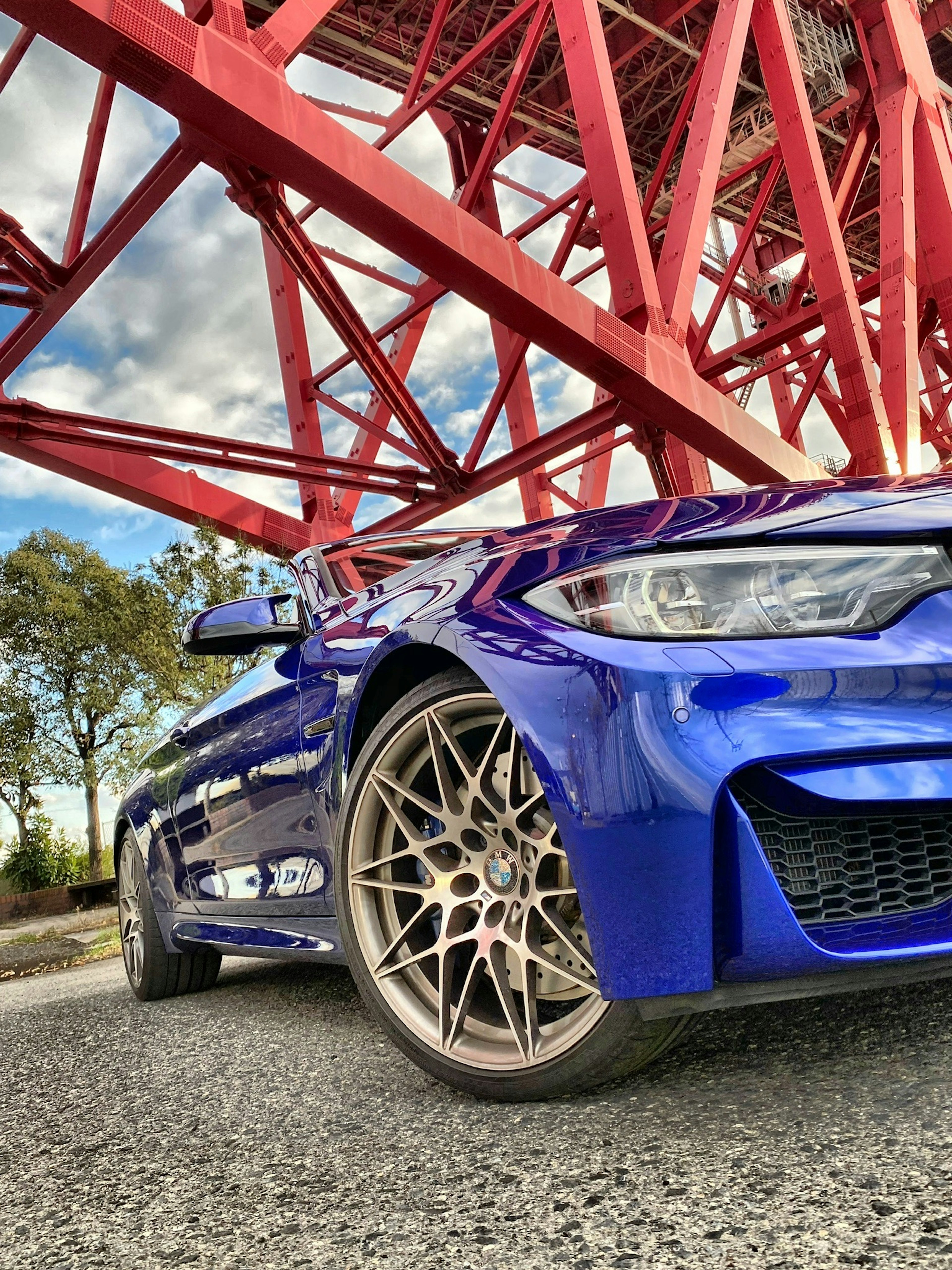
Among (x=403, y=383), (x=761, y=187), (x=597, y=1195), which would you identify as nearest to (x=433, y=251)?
(x=403, y=383)

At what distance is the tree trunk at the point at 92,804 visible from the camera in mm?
18438

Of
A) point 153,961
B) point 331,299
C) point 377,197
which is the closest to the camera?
point 153,961

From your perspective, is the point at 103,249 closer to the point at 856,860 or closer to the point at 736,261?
the point at 736,261

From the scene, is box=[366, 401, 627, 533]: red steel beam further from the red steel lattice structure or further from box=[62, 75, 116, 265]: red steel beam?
box=[62, 75, 116, 265]: red steel beam

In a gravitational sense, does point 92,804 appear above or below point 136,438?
below

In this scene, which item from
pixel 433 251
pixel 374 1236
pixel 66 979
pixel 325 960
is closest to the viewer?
pixel 374 1236

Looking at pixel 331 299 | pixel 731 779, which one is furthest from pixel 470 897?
pixel 331 299

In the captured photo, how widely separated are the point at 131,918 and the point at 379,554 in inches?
69.7

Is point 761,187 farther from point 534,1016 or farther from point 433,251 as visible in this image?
point 534,1016

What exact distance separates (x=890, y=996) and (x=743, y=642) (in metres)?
0.99

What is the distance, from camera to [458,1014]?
165 cm

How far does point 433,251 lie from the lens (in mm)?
5660

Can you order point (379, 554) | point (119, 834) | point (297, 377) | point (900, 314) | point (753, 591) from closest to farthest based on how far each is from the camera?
1. point (753, 591)
2. point (379, 554)
3. point (119, 834)
4. point (900, 314)
5. point (297, 377)

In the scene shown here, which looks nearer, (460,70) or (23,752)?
(460,70)
